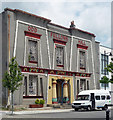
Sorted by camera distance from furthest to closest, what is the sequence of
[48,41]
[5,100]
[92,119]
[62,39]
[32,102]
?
[62,39], [48,41], [32,102], [5,100], [92,119]

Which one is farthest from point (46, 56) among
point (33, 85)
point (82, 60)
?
point (82, 60)

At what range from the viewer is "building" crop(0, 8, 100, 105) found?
84.9 feet

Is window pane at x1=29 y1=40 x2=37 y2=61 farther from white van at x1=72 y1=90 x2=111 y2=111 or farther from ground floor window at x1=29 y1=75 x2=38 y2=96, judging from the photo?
white van at x1=72 y1=90 x2=111 y2=111

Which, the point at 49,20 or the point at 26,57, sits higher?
the point at 49,20

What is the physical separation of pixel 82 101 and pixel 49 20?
10.8 meters

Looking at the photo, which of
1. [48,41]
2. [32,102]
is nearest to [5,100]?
[32,102]

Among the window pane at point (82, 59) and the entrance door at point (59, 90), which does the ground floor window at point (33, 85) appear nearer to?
the entrance door at point (59, 90)

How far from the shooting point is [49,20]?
29.9 m

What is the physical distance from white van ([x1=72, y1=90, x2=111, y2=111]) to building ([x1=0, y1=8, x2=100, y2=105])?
13.9 ft

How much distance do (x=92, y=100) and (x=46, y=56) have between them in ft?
25.1

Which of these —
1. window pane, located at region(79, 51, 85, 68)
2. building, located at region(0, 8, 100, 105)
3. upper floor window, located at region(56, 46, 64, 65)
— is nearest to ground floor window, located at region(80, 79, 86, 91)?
building, located at region(0, 8, 100, 105)

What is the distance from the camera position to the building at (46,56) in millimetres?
25875

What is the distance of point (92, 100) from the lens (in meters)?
25.8

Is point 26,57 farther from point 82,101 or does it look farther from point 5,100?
point 82,101
